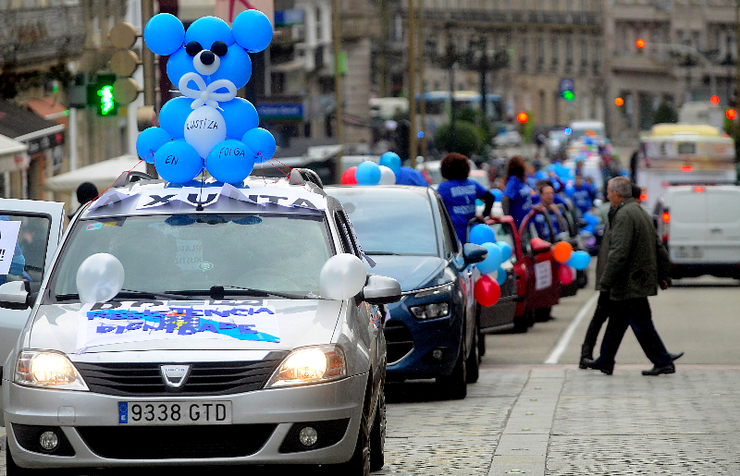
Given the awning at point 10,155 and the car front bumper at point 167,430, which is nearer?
the car front bumper at point 167,430

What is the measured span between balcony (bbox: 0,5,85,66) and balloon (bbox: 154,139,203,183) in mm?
21235

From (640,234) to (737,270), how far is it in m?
15.7

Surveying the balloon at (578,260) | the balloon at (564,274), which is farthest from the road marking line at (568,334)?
the balloon at (578,260)

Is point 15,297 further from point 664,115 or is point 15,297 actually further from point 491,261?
point 664,115

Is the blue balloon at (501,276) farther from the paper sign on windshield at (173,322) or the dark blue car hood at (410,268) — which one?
the paper sign on windshield at (173,322)

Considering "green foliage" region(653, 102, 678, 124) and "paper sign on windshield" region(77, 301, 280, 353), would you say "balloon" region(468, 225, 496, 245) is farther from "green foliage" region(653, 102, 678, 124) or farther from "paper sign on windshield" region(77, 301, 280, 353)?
"green foliage" region(653, 102, 678, 124)

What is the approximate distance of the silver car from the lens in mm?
6691

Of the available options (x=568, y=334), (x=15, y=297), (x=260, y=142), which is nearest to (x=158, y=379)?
(x=15, y=297)

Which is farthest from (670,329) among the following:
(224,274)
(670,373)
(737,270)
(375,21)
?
(375,21)

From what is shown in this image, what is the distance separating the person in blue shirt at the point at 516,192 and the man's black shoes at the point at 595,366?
4183 millimetres

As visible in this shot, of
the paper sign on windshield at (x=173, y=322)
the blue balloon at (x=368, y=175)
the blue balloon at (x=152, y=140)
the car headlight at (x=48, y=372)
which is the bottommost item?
the car headlight at (x=48, y=372)

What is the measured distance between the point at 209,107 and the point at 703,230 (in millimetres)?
20603

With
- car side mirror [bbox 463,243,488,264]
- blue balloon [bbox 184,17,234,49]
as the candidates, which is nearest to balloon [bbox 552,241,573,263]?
car side mirror [bbox 463,243,488,264]

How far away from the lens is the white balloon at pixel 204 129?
8.90 metres
